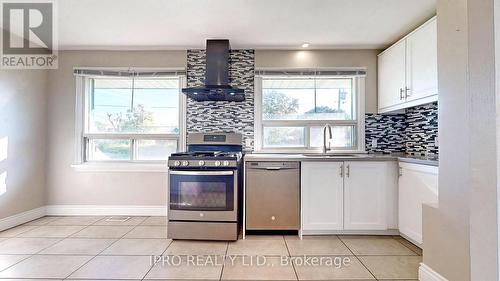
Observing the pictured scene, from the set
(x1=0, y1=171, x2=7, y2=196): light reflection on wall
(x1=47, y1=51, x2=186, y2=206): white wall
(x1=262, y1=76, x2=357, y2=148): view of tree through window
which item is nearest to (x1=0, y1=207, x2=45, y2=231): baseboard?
(x1=47, y1=51, x2=186, y2=206): white wall

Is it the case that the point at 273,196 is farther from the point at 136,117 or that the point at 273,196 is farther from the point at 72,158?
the point at 72,158

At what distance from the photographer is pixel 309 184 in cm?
275

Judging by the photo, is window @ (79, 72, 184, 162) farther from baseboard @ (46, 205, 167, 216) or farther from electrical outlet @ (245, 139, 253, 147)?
electrical outlet @ (245, 139, 253, 147)

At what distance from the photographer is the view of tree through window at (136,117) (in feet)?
11.8

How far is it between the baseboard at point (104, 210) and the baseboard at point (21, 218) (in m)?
0.11

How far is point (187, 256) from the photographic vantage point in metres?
2.31

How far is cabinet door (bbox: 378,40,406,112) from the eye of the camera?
2.86m

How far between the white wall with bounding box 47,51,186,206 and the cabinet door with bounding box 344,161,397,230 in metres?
2.38

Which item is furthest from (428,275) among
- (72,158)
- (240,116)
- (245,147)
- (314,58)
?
(72,158)

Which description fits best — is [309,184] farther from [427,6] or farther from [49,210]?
[49,210]

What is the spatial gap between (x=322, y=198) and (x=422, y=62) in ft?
5.51

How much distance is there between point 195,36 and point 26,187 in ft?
9.49

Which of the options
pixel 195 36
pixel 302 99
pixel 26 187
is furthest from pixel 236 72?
pixel 26 187

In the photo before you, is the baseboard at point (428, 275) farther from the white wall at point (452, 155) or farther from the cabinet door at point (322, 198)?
the cabinet door at point (322, 198)
